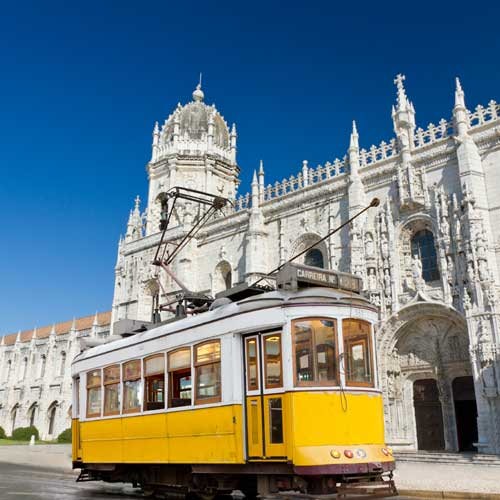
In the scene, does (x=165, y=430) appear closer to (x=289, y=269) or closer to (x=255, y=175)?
(x=289, y=269)

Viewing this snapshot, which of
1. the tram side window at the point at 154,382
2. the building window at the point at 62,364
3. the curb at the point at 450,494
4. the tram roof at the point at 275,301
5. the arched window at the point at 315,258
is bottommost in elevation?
the curb at the point at 450,494

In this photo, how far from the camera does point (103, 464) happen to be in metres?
12.4

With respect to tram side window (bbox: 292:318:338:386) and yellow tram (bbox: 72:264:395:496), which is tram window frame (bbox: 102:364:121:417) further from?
tram side window (bbox: 292:318:338:386)

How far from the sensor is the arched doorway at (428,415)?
73.1ft

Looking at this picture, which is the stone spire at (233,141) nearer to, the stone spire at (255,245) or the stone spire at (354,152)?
the stone spire at (255,245)

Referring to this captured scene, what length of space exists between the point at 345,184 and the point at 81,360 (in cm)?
1689

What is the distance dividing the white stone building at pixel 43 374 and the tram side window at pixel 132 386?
3399 cm

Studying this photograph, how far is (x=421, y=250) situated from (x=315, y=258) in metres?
5.78

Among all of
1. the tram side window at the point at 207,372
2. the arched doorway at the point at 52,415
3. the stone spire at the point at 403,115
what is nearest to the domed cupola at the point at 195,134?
the stone spire at the point at 403,115

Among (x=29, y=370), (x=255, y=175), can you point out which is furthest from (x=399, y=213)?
(x=29, y=370)

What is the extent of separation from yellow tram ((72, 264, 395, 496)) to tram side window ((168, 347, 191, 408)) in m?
0.02

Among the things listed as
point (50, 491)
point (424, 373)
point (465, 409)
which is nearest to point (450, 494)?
point (50, 491)

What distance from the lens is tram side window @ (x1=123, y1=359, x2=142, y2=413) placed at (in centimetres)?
1134

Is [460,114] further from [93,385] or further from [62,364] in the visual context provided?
[62,364]
